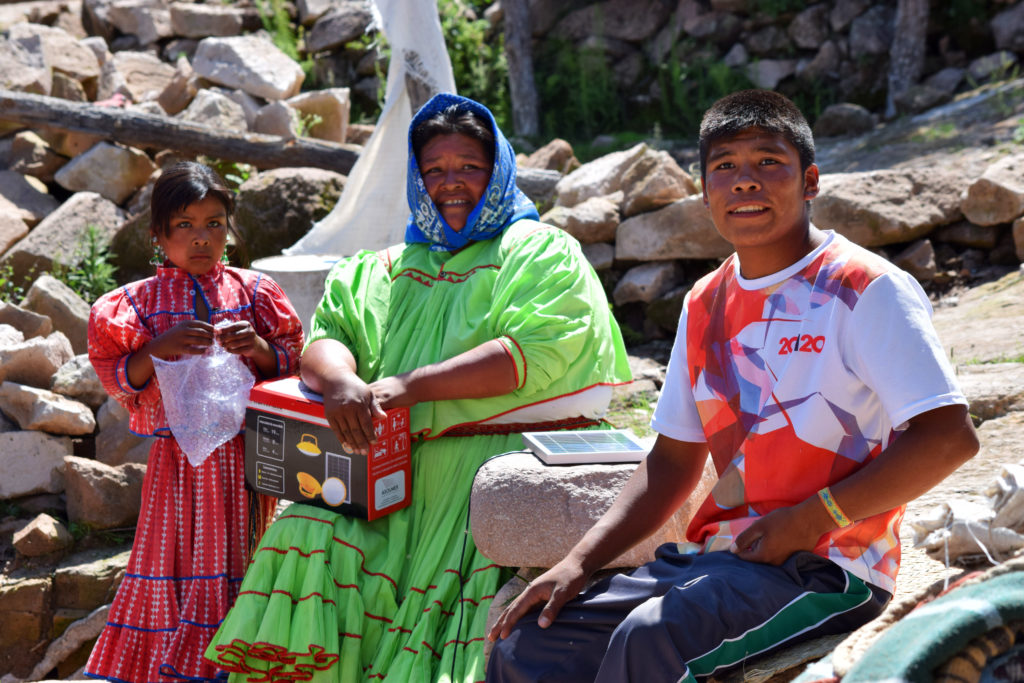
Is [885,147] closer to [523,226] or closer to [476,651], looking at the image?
[523,226]

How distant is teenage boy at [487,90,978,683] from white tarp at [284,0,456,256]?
153 inches

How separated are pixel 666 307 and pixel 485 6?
8061 millimetres

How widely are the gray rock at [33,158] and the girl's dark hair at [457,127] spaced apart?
224 inches

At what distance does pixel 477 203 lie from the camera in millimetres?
3391

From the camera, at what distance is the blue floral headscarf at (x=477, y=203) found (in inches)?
133

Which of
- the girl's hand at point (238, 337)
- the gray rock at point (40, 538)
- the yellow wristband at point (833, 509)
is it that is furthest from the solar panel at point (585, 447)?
the gray rock at point (40, 538)

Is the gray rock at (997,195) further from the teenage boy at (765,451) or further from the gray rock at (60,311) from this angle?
the gray rock at (60,311)

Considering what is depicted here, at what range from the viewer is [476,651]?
9.00 ft

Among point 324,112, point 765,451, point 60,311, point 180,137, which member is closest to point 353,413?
point 765,451

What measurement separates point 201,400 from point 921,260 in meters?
4.40

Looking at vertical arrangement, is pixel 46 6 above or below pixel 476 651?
above

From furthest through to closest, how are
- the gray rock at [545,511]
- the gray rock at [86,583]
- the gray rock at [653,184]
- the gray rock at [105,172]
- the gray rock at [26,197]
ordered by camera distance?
the gray rock at [105,172] < the gray rock at [26,197] < the gray rock at [653,184] < the gray rock at [86,583] < the gray rock at [545,511]

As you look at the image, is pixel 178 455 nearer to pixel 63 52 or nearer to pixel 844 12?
pixel 63 52

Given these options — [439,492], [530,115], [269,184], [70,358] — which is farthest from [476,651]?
[530,115]
